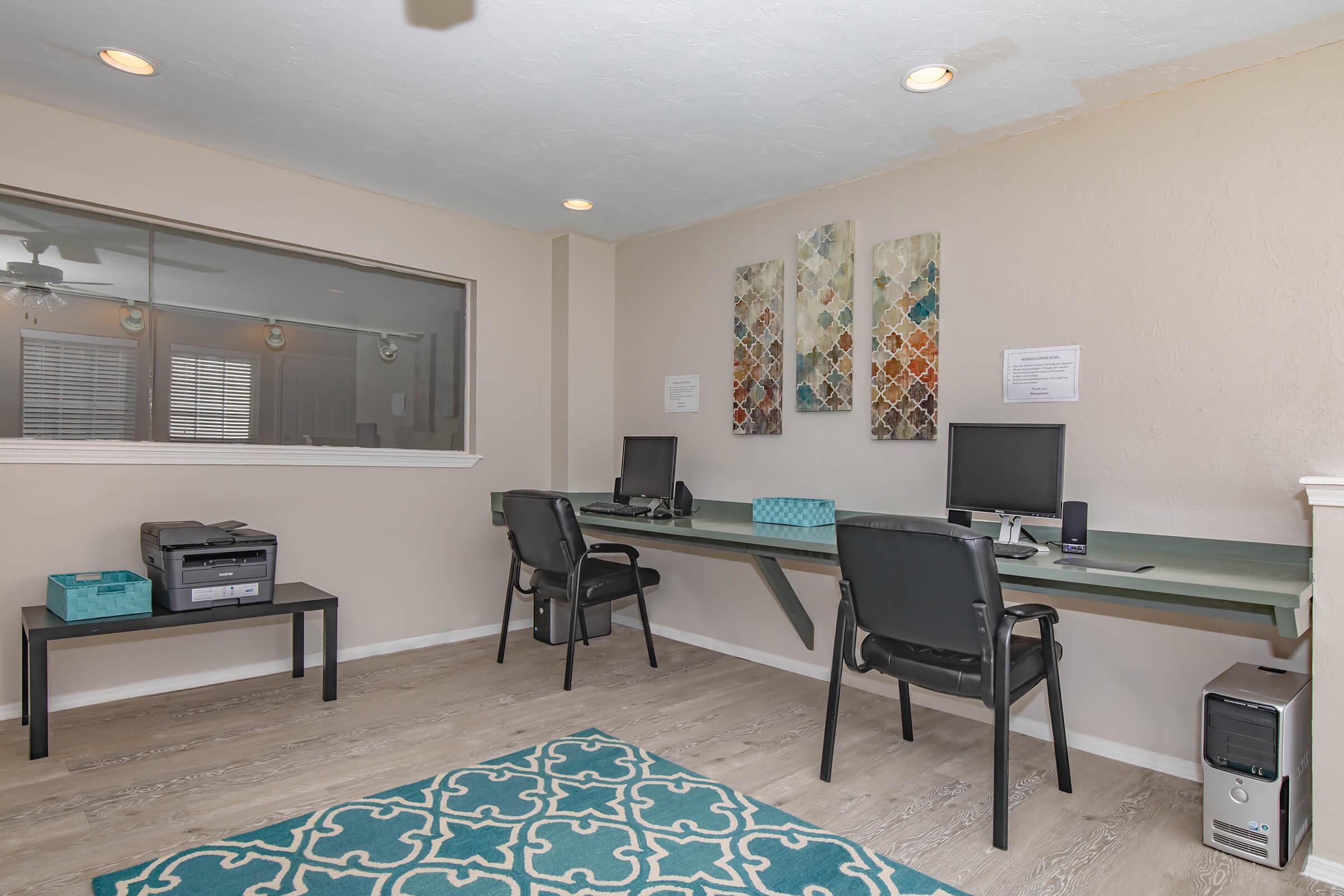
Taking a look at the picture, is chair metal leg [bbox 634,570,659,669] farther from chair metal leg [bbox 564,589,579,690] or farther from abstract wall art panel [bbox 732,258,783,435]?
abstract wall art panel [bbox 732,258,783,435]

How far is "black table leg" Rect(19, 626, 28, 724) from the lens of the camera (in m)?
3.19

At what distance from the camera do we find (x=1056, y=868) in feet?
7.15

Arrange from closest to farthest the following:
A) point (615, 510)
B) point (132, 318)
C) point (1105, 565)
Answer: point (1105, 565) < point (132, 318) < point (615, 510)

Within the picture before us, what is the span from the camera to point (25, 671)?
3.20 m

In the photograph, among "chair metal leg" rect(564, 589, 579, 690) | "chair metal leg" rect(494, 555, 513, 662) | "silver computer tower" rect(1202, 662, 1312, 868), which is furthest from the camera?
"chair metal leg" rect(494, 555, 513, 662)

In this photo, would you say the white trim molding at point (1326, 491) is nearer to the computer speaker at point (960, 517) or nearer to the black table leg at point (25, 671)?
the computer speaker at point (960, 517)

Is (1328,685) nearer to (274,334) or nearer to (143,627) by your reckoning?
(143,627)

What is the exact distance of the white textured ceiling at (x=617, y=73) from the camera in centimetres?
245

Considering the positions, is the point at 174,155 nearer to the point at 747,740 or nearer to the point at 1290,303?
the point at 747,740

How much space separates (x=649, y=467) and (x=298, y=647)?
2093 millimetres

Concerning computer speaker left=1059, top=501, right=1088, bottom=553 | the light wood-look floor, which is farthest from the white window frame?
computer speaker left=1059, top=501, right=1088, bottom=553

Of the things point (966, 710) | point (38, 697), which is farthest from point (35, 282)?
point (966, 710)

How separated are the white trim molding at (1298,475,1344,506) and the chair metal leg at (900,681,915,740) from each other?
60.3 inches

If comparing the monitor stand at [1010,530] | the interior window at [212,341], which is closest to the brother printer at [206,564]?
the interior window at [212,341]
